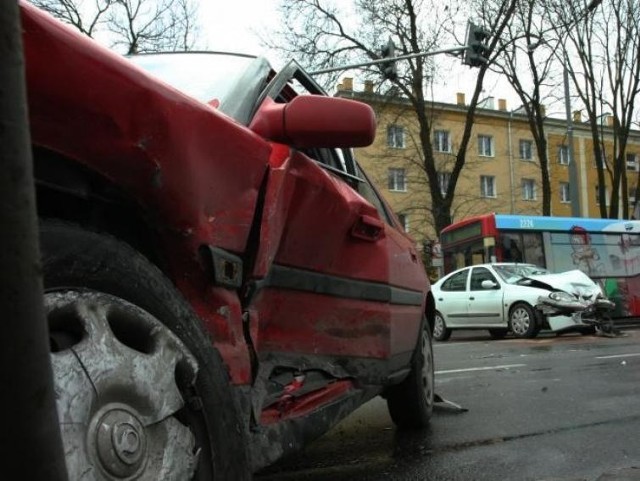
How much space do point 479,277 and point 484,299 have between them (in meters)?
0.67

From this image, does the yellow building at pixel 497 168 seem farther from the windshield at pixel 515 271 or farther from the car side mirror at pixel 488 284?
the car side mirror at pixel 488 284

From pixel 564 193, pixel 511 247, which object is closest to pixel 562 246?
pixel 511 247

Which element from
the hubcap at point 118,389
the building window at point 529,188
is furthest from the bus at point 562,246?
the building window at point 529,188

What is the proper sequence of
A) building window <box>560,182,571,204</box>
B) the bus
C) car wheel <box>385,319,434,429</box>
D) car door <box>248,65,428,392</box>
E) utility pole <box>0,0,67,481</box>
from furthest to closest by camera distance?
building window <box>560,182,571,204</box>, the bus, car wheel <box>385,319,434,429</box>, car door <box>248,65,428,392</box>, utility pole <box>0,0,67,481</box>

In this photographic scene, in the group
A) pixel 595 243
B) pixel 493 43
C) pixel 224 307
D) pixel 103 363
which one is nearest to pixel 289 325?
pixel 224 307

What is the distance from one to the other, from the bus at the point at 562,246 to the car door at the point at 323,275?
14.0m

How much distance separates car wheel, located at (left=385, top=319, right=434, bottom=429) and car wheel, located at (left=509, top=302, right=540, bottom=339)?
986 centimetres

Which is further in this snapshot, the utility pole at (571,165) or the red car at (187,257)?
the utility pole at (571,165)

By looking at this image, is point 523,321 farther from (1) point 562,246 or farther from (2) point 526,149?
(2) point 526,149

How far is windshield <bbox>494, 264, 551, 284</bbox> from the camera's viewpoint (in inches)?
587

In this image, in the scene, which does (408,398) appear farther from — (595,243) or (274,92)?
(595,243)

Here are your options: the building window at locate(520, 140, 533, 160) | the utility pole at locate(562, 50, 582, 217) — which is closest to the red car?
the utility pole at locate(562, 50, 582, 217)

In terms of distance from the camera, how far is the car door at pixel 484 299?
1484 cm

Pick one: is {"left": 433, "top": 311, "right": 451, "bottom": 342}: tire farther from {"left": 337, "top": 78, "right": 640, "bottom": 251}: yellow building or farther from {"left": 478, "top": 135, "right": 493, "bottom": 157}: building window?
{"left": 478, "top": 135, "right": 493, "bottom": 157}: building window
